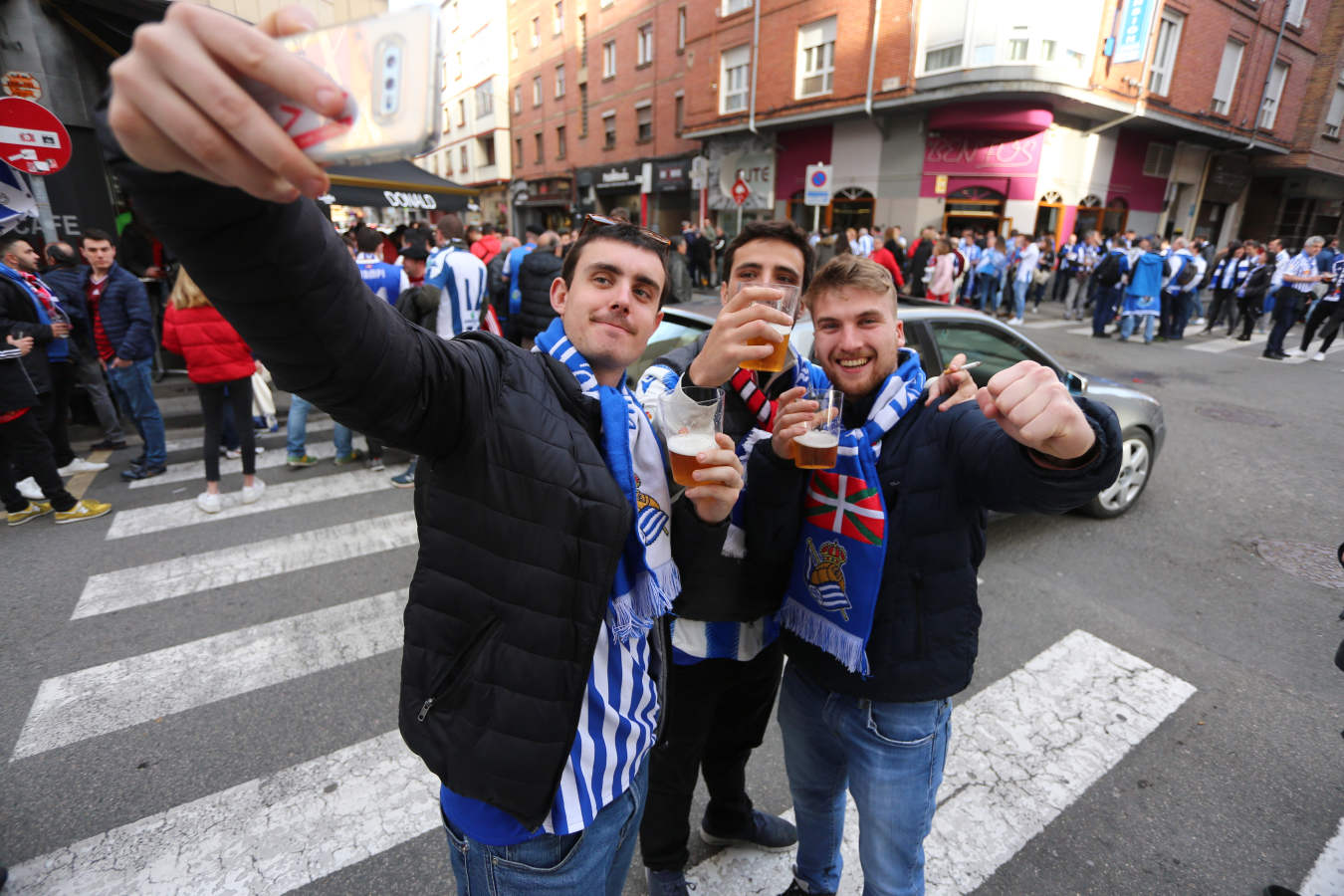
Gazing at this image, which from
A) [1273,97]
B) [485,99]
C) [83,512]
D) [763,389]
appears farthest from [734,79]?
[763,389]

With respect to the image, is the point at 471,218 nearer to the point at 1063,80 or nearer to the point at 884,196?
the point at 884,196

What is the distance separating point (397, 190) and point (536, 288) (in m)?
6.45

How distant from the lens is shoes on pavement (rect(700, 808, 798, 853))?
2.45m

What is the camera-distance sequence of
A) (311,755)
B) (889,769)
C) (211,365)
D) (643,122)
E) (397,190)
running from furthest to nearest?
1. (643,122)
2. (397,190)
3. (211,365)
4. (311,755)
5. (889,769)

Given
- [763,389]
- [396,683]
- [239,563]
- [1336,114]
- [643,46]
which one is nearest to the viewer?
[763,389]

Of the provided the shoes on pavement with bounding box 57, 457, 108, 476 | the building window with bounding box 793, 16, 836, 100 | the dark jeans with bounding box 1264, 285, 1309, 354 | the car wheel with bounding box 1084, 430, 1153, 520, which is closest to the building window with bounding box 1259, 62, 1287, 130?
the building window with bounding box 793, 16, 836, 100

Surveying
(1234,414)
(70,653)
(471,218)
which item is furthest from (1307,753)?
(471,218)

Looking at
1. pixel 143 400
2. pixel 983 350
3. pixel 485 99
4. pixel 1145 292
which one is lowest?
pixel 143 400

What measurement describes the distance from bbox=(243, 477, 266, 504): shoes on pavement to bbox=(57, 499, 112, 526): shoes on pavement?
3.27 ft

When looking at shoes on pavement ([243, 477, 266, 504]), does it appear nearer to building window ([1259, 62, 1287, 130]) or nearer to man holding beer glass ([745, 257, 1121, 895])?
man holding beer glass ([745, 257, 1121, 895])

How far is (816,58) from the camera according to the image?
19031mm

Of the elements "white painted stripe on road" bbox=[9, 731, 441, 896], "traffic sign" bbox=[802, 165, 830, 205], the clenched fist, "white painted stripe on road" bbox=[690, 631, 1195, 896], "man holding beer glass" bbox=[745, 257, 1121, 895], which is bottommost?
"white painted stripe on road" bbox=[9, 731, 441, 896]

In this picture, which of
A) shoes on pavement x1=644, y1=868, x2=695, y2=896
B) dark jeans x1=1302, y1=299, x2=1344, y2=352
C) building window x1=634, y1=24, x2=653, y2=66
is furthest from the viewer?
building window x1=634, y1=24, x2=653, y2=66

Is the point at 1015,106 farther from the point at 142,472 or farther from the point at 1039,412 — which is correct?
the point at 142,472
